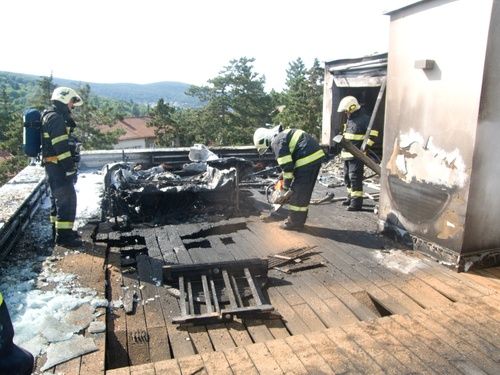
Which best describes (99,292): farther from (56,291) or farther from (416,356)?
(416,356)

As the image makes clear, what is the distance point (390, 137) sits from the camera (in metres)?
5.41

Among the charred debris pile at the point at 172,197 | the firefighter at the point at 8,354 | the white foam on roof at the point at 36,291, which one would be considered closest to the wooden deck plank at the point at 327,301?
the white foam on roof at the point at 36,291

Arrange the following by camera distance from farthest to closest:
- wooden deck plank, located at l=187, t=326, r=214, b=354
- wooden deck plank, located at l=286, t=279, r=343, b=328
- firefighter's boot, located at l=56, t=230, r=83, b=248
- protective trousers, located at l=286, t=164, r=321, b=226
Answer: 1. protective trousers, located at l=286, t=164, r=321, b=226
2. firefighter's boot, located at l=56, t=230, r=83, b=248
3. wooden deck plank, located at l=286, t=279, r=343, b=328
4. wooden deck plank, located at l=187, t=326, r=214, b=354

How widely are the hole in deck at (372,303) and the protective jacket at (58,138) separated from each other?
3715 mm

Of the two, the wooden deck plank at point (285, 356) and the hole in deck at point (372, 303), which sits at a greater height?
the wooden deck plank at point (285, 356)

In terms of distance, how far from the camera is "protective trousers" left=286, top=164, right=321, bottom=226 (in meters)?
5.93

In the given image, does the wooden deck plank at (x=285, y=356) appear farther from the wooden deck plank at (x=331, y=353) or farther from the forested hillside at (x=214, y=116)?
the forested hillside at (x=214, y=116)

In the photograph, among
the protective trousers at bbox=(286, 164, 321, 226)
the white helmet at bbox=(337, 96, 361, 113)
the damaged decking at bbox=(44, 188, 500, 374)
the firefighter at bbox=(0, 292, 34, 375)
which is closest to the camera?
the firefighter at bbox=(0, 292, 34, 375)

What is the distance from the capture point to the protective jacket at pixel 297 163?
5809 millimetres

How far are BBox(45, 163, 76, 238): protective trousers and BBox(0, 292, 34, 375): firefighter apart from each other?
338 cm

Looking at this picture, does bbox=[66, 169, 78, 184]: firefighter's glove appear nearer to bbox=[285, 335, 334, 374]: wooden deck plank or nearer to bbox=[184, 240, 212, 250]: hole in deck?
bbox=[184, 240, 212, 250]: hole in deck

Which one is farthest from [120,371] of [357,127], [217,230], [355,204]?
[357,127]

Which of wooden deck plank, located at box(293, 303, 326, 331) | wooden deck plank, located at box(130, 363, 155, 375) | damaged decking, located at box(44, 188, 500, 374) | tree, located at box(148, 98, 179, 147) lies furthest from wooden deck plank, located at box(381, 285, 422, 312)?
tree, located at box(148, 98, 179, 147)

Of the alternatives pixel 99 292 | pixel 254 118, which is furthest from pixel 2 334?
pixel 254 118
